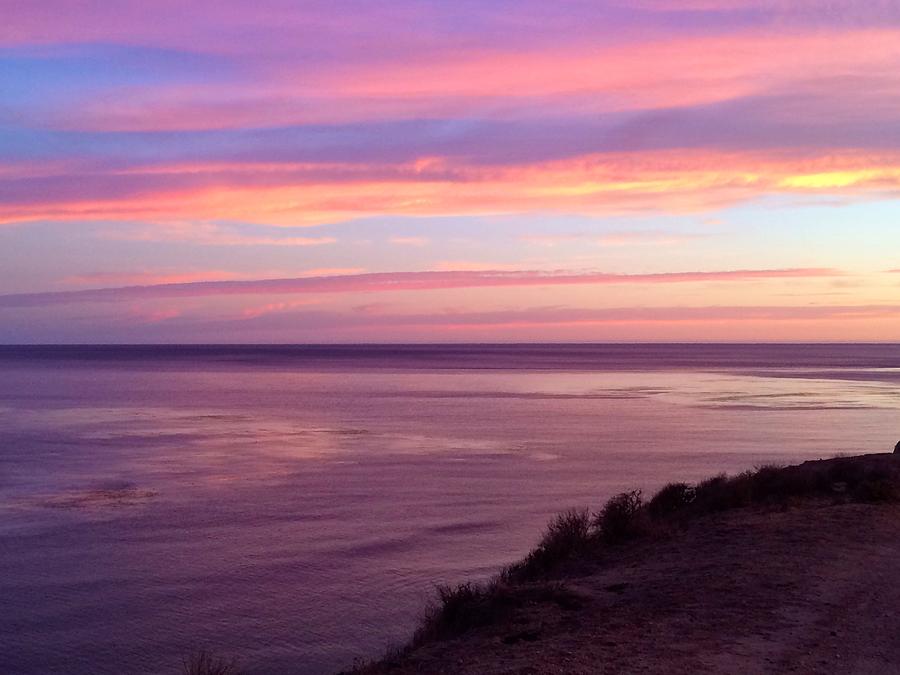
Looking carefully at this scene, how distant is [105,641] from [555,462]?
57.5ft

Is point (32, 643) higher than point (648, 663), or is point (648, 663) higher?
point (648, 663)

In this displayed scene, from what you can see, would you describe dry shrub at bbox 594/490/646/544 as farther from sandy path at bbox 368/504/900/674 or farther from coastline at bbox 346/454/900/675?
sandy path at bbox 368/504/900/674

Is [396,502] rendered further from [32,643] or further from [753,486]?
[32,643]

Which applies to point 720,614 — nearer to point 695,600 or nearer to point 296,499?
point 695,600

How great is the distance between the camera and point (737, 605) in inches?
417

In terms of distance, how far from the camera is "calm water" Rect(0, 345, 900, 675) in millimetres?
13000

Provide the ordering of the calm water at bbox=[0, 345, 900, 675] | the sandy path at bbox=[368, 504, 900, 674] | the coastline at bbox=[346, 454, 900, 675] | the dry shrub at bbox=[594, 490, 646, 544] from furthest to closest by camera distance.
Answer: the dry shrub at bbox=[594, 490, 646, 544] → the calm water at bbox=[0, 345, 900, 675] → the coastline at bbox=[346, 454, 900, 675] → the sandy path at bbox=[368, 504, 900, 674]

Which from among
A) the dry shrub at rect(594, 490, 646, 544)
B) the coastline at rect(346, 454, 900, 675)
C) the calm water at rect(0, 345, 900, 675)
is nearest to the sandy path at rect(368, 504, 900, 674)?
the coastline at rect(346, 454, 900, 675)

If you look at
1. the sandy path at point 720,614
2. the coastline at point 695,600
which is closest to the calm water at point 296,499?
the coastline at point 695,600

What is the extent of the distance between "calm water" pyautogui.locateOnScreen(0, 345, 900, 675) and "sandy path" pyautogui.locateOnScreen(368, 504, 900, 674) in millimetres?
2779

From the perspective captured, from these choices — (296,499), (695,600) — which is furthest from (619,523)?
(296,499)

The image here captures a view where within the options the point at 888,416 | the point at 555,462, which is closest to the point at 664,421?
the point at 888,416

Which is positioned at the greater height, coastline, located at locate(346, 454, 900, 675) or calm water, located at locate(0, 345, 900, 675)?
coastline, located at locate(346, 454, 900, 675)

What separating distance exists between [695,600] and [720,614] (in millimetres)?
664
